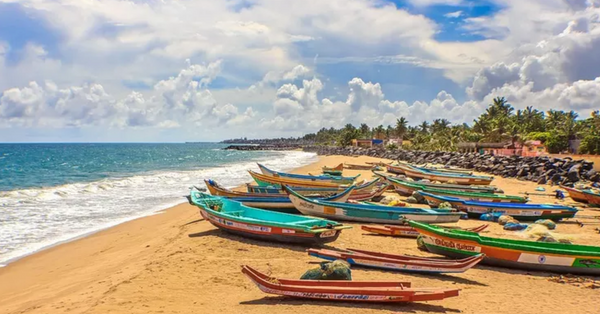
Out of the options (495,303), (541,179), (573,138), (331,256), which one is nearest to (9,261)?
(331,256)

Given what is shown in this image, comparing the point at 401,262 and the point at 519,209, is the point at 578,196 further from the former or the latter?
the point at 401,262

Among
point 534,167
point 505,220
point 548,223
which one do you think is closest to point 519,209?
point 505,220

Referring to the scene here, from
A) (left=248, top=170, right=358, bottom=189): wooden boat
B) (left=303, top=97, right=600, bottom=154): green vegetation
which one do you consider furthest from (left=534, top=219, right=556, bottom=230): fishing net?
(left=303, top=97, right=600, bottom=154): green vegetation

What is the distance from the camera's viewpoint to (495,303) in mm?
Answer: 8008

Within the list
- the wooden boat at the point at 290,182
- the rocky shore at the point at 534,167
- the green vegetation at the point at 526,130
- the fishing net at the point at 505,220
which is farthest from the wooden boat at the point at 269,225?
the green vegetation at the point at 526,130

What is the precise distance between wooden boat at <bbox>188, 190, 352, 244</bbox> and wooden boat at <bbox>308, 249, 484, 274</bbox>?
160 cm

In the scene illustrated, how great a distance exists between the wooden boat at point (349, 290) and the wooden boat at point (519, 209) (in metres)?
11.0

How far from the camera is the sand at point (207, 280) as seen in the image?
7.78 m

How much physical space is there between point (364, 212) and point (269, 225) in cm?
475

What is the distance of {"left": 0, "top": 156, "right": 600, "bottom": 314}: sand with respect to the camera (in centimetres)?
778

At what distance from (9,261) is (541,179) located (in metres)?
33.0

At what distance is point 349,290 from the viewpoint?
755cm

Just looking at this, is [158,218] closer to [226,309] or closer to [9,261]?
[9,261]

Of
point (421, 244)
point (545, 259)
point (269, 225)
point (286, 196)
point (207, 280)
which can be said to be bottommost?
point (207, 280)
